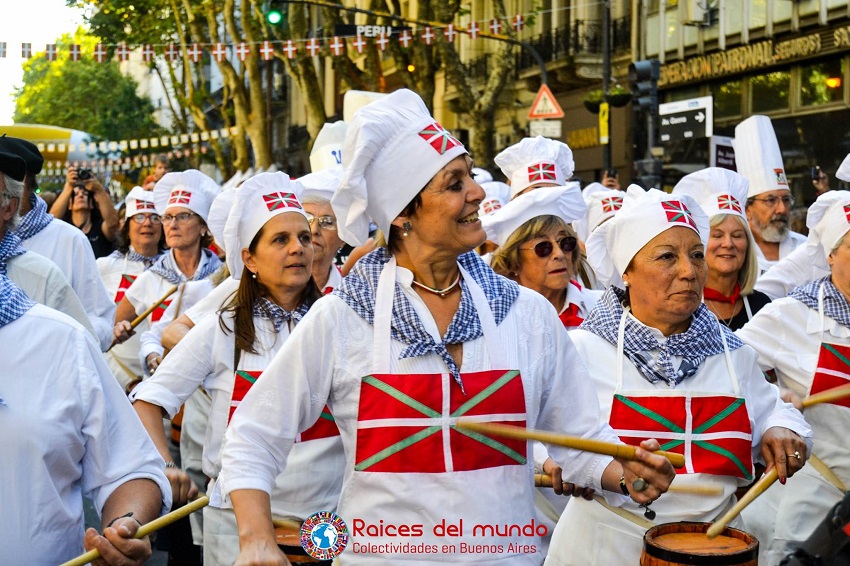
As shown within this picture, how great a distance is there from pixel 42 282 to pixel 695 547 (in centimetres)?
352

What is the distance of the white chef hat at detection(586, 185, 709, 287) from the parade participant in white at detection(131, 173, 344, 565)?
143 cm

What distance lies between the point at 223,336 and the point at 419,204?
7.07 feet

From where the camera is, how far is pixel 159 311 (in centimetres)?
930

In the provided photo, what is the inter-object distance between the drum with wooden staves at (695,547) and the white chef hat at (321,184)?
414cm

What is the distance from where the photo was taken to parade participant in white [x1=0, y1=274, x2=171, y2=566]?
10.9 feet

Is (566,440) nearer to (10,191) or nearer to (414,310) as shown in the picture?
Result: (414,310)

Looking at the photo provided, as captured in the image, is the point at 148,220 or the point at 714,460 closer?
the point at 714,460

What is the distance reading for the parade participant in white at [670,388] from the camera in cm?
452

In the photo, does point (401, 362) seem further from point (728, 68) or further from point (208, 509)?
point (728, 68)

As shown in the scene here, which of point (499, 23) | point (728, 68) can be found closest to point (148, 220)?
point (499, 23)

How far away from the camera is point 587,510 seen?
4.65 metres

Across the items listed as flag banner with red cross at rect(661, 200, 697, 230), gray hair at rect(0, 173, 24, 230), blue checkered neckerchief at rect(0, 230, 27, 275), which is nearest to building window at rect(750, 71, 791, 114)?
flag banner with red cross at rect(661, 200, 697, 230)

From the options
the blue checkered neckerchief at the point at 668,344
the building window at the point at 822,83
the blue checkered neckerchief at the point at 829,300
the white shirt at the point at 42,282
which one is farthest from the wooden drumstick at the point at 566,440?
the building window at the point at 822,83

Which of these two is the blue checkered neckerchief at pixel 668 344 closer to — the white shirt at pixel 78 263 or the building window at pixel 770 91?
Result: the white shirt at pixel 78 263
